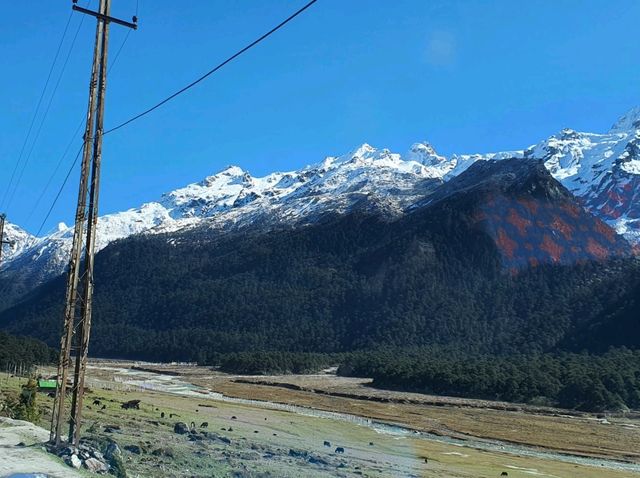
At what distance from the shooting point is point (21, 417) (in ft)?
111

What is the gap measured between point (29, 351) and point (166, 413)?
70051mm

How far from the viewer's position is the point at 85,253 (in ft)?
81.4

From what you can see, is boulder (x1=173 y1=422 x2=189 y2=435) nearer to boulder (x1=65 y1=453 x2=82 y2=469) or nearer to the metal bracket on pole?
boulder (x1=65 y1=453 x2=82 y2=469)

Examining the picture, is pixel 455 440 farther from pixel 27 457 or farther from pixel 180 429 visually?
pixel 27 457

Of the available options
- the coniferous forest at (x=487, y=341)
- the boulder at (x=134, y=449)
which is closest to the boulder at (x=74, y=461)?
the boulder at (x=134, y=449)

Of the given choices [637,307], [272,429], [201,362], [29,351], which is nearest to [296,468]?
[272,429]

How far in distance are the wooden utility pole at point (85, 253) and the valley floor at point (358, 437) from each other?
217cm

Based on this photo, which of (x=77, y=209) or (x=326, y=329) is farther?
(x=326, y=329)

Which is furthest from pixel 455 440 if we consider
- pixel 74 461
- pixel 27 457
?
pixel 27 457

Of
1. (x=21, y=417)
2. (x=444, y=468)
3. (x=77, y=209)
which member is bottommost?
(x=444, y=468)

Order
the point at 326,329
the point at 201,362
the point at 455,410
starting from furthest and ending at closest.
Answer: the point at 326,329 → the point at 201,362 → the point at 455,410

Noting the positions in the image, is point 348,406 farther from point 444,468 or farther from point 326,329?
point 326,329

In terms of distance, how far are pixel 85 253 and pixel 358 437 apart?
1340 inches

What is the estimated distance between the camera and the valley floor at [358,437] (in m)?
31.2
